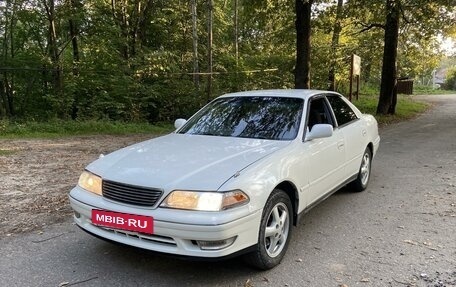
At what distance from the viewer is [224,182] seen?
3318 millimetres

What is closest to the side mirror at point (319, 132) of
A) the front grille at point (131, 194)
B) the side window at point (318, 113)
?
the side window at point (318, 113)

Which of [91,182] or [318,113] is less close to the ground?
[318,113]

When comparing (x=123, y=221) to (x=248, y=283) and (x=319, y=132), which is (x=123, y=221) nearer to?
(x=248, y=283)

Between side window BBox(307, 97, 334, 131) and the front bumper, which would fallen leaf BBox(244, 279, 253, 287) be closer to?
the front bumper

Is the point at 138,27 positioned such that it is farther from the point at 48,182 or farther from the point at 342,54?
the point at 48,182

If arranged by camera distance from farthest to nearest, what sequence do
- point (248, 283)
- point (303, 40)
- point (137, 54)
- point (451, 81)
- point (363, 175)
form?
point (451, 81)
point (137, 54)
point (303, 40)
point (363, 175)
point (248, 283)

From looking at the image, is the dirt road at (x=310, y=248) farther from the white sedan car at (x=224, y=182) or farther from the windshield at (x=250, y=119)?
the windshield at (x=250, y=119)

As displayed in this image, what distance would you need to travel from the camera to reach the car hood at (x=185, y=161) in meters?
3.38

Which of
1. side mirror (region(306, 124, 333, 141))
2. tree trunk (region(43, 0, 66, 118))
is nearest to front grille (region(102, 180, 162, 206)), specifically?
side mirror (region(306, 124, 333, 141))

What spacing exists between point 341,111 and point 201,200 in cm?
311

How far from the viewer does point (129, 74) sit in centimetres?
1541

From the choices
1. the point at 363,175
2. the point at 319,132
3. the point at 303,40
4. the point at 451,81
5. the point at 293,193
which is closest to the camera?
the point at 293,193

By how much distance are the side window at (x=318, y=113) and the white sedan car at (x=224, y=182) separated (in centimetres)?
1

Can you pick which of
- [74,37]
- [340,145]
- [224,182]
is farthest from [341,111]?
[74,37]
